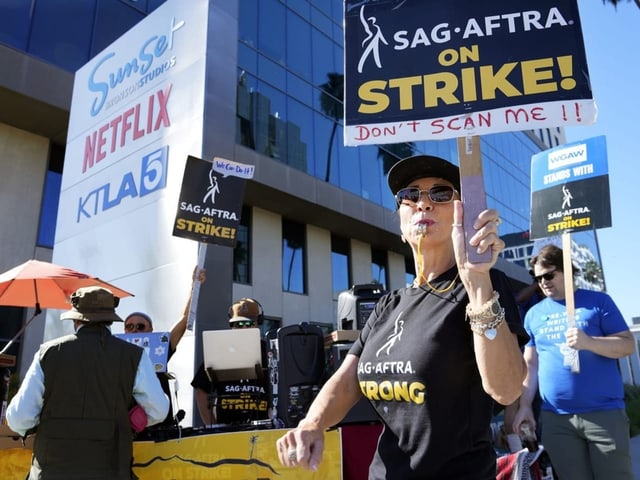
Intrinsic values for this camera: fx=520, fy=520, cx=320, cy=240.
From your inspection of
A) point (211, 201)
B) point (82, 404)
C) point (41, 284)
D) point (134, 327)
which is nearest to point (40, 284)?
point (41, 284)

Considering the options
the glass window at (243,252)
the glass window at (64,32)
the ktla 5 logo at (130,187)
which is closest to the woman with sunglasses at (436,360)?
the ktla 5 logo at (130,187)

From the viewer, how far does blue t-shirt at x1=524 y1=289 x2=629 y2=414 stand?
322cm

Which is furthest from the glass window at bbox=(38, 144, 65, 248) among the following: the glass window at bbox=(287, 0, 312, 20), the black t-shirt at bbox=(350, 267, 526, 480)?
the black t-shirt at bbox=(350, 267, 526, 480)

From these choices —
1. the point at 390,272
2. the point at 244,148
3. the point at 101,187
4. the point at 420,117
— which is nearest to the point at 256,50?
the point at 244,148

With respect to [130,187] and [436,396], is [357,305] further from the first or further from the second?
[130,187]

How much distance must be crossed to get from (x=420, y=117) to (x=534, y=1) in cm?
61

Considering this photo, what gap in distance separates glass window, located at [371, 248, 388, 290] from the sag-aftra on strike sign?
17.6 metres

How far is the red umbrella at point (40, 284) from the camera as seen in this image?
4836mm

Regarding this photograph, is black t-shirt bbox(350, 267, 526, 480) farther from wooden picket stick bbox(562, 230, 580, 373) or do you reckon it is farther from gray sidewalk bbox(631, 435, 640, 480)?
gray sidewalk bbox(631, 435, 640, 480)

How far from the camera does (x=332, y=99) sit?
17062 mm

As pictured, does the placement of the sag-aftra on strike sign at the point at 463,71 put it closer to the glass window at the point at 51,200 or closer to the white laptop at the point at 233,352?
the white laptop at the point at 233,352

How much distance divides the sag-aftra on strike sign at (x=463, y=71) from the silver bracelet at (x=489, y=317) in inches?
22.4

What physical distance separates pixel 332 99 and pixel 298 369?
14.2 metres

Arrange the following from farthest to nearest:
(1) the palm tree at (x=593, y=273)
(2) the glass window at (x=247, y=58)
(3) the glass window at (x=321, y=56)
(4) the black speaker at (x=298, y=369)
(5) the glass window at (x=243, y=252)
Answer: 1. (1) the palm tree at (x=593, y=273)
2. (3) the glass window at (x=321, y=56)
3. (5) the glass window at (x=243, y=252)
4. (2) the glass window at (x=247, y=58)
5. (4) the black speaker at (x=298, y=369)
